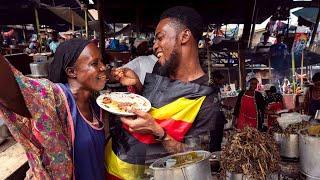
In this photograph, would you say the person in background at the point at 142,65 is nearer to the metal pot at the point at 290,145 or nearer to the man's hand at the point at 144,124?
the metal pot at the point at 290,145

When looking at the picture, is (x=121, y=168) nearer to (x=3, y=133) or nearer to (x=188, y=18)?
(x=188, y=18)

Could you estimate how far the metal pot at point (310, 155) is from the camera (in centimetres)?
190

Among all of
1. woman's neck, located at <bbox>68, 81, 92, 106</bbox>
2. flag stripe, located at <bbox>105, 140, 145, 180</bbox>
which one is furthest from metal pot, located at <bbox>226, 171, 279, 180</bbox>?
woman's neck, located at <bbox>68, 81, 92, 106</bbox>

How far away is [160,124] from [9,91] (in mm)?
697

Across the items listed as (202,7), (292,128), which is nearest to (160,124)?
(292,128)

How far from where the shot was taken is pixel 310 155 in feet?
6.39

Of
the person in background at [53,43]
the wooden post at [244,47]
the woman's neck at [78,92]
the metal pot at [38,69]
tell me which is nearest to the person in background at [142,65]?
the metal pot at [38,69]

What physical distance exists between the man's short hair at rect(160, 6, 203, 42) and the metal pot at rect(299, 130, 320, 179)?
33.8 inches

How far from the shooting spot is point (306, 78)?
11062 mm

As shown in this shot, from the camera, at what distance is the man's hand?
156 cm

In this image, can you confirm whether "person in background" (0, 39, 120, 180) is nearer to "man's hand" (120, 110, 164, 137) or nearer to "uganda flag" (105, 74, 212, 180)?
"uganda flag" (105, 74, 212, 180)

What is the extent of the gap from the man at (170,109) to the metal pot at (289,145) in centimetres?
71

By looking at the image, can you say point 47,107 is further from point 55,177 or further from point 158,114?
point 158,114

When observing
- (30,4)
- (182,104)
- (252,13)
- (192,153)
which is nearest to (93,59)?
(182,104)
